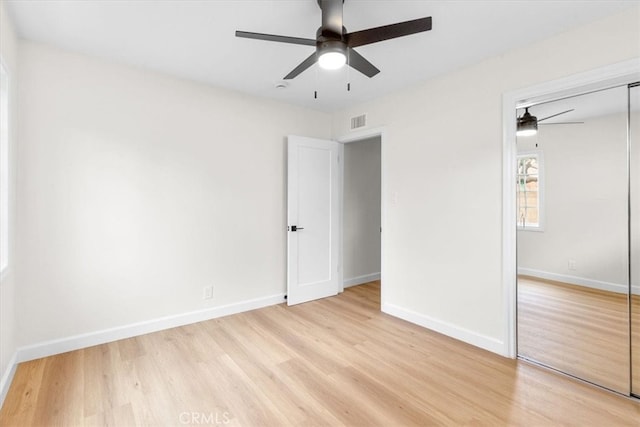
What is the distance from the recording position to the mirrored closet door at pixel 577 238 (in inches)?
87.3

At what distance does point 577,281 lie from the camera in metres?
2.47

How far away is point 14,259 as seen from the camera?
239cm

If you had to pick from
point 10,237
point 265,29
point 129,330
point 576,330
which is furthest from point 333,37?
point 129,330

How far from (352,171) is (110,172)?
318cm

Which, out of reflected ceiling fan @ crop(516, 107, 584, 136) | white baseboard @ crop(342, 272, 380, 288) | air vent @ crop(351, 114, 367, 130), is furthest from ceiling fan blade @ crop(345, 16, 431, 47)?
white baseboard @ crop(342, 272, 380, 288)

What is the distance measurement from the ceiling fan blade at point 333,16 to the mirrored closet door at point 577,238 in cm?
177

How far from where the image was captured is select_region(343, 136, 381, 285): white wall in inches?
188

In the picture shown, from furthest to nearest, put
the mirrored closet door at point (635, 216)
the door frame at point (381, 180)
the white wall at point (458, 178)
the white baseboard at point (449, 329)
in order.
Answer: the door frame at point (381, 180) → the white baseboard at point (449, 329) → the white wall at point (458, 178) → the mirrored closet door at point (635, 216)

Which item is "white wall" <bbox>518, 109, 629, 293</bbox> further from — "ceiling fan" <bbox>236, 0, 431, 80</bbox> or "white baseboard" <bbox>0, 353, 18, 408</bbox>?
"white baseboard" <bbox>0, 353, 18, 408</bbox>

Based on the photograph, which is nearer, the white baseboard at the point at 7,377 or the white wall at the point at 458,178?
the white baseboard at the point at 7,377

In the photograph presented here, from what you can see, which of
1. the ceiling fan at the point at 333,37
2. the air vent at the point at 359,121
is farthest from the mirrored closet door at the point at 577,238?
the air vent at the point at 359,121

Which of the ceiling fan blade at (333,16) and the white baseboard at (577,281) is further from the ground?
the ceiling fan blade at (333,16)

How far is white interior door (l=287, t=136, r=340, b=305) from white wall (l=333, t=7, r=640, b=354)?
870 millimetres

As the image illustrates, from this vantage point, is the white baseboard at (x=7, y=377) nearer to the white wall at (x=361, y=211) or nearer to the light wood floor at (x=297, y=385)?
the light wood floor at (x=297, y=385)
